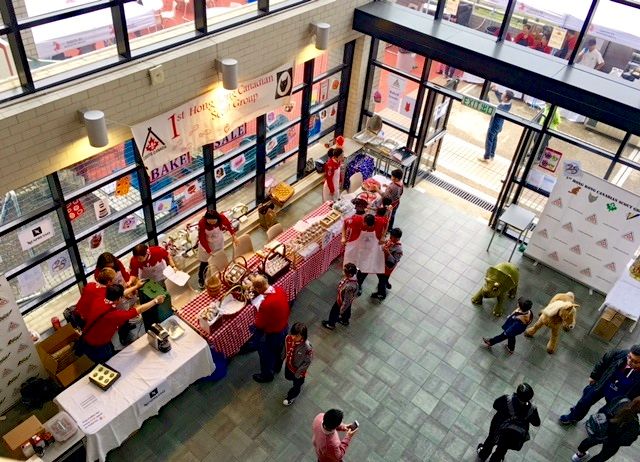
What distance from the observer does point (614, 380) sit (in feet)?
23.8

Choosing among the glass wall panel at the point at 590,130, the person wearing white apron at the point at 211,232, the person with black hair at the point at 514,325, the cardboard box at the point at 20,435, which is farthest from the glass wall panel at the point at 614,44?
the cardboard box at the point at 20,435

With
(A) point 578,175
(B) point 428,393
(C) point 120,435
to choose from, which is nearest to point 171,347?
(C) point 120,435

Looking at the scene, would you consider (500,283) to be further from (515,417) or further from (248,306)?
(248,306)

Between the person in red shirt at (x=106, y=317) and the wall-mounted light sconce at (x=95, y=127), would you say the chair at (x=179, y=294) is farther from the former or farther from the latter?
the wall-mounted light sconce at (x=95, y=127)

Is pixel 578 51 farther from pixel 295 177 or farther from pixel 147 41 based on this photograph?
pixel 147 41

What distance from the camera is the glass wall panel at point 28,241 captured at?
7.25 m

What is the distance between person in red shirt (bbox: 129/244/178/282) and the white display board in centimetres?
680

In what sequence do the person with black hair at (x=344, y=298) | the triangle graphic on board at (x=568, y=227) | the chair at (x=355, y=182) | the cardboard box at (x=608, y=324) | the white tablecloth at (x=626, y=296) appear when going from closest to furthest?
the person with black hair at (x=344, y=298) → the white tablecloth at (x=626, y=296) → the cardboard box at (x=608, y=324) → the triangle graphic on board at (x=568, y=227) → the chair at (x=355, y=182)

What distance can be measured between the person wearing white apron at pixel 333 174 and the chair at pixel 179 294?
129 inches

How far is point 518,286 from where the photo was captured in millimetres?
10328

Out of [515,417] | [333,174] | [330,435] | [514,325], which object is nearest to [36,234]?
[330,435]

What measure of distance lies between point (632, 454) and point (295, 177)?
7.66 m

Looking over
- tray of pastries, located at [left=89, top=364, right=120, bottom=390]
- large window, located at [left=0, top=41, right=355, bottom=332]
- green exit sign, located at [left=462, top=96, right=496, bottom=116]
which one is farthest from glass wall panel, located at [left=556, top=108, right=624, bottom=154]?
tray of pastries, located at [left=89, top=364, right=120, bottom=390]

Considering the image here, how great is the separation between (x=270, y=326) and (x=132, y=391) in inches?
73.7
